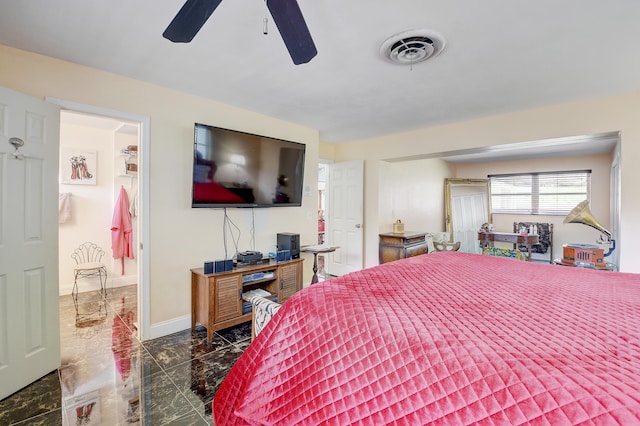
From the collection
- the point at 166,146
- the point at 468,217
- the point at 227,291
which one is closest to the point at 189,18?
the point at 166,146

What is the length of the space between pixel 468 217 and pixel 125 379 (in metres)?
6.60

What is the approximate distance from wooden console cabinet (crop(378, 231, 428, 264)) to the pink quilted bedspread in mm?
2826

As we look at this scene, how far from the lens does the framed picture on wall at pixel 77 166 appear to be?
3990mm

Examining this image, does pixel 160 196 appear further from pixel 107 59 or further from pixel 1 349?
pixel 1 349

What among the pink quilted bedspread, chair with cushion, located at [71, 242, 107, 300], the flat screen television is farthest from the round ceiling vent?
chair with cushion, located at [71, 242, 107, 300]

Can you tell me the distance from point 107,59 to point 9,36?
0.51 metres

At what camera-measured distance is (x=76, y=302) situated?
362 cm

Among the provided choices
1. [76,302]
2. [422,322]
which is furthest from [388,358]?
[76,302]

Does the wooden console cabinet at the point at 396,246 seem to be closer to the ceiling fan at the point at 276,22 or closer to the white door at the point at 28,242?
the ceiling fan at the point at 276,22

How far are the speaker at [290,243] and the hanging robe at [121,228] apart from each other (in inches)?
95.9

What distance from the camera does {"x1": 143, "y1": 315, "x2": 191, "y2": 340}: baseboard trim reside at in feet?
8.73

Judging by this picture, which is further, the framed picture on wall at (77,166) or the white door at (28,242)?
the framed picture on wall at (77,166)

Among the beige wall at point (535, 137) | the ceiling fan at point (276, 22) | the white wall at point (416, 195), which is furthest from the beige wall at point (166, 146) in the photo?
the white wall at point (416, 195)

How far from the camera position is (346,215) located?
488cm
